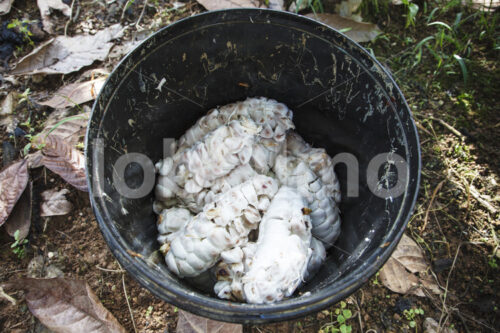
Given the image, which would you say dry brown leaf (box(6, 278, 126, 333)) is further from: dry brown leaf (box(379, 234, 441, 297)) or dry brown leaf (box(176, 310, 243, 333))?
dry brown leaf (box(379, 234, 441, 297))

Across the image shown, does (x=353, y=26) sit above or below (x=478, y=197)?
above

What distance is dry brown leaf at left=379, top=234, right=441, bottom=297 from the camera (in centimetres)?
126

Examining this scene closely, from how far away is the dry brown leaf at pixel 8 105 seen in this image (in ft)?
4.92

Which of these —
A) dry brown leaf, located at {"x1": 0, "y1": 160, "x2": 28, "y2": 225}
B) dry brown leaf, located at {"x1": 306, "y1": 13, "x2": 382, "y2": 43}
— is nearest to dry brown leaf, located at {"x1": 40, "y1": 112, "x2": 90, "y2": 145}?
dry brown leaf, located at {"x1": 0, "y1": 160, "x2": 28, "y2": 225}

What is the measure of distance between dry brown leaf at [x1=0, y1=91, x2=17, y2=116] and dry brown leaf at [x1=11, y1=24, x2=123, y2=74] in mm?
112

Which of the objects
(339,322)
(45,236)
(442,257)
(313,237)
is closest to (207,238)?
(313,237)

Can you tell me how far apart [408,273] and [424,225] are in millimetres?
206

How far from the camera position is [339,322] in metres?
1.22

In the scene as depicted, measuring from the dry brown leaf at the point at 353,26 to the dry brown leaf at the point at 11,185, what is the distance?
4.50ft

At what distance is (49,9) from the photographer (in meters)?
1.70

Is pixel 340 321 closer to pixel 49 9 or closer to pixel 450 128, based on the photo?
pixel 450 128

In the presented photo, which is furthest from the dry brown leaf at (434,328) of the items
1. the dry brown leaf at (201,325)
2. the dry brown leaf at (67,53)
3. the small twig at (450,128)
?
the dry brown leaf at (67,53)

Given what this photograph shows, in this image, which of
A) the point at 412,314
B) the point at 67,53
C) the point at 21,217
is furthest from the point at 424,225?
the point at 67,53

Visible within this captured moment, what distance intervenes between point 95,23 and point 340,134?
126 centimetres
